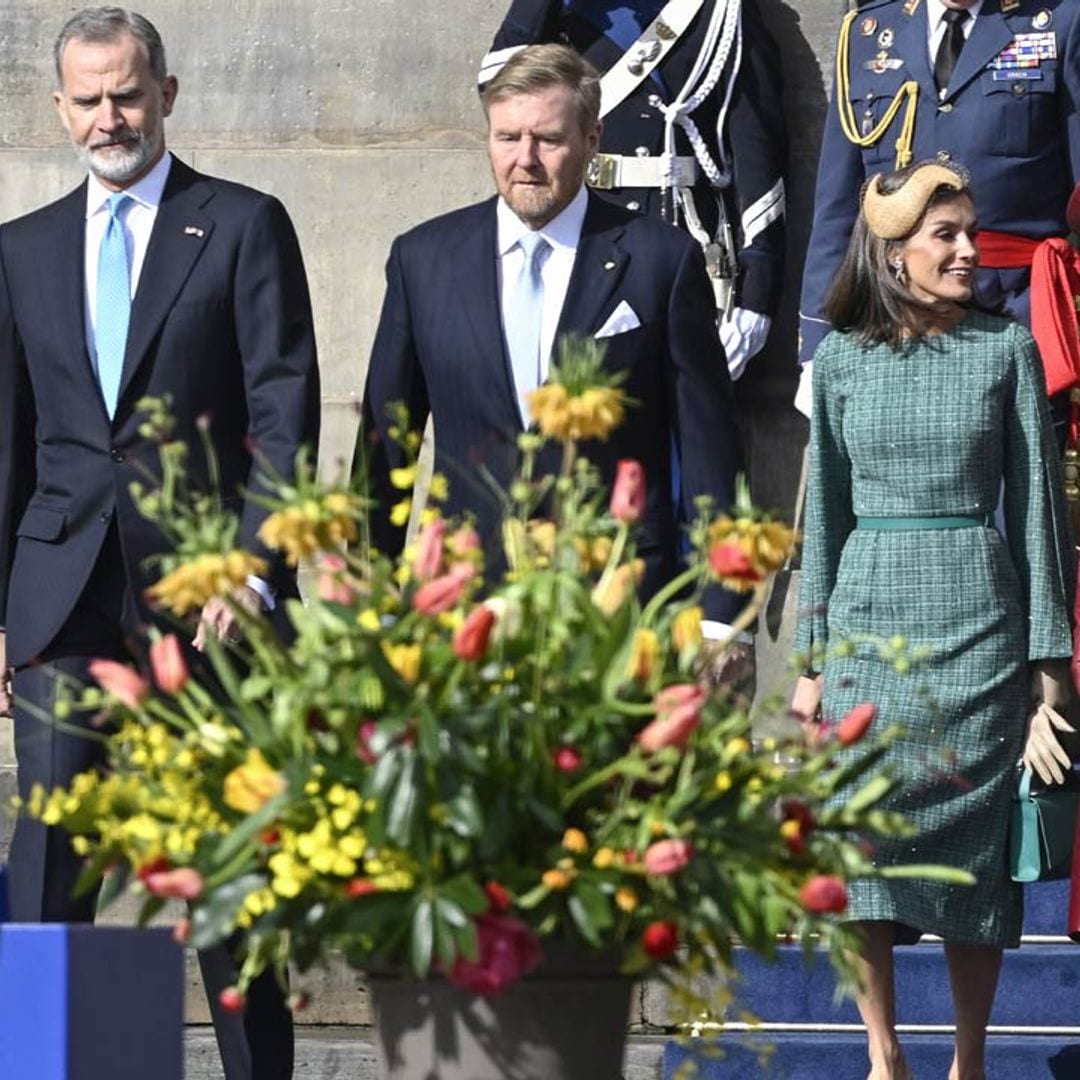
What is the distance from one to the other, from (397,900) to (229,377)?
257 cm

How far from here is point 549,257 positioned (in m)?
5.12

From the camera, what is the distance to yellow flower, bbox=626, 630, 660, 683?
284cm

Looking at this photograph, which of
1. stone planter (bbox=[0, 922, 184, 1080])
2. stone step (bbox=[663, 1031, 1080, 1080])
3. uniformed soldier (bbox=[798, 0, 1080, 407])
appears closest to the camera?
stone planter (bbox=[0, 922, 184, 1080])

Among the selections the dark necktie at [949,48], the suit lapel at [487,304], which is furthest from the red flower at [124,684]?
the dark necktie at [949,48]

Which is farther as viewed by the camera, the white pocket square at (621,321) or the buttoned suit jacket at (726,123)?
the buttoned suit jacket at (726,123)

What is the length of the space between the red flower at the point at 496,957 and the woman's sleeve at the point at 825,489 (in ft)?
8.85

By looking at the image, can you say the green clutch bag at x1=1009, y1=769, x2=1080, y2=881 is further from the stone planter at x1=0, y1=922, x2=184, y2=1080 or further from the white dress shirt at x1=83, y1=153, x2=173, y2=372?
the stone planter at x1=0, y1=922, x2=184, y2=1080

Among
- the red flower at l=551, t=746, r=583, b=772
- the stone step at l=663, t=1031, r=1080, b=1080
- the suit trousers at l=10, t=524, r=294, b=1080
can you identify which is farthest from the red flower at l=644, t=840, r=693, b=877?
the stone step at l=663, t=1031, r=1080, b=1080

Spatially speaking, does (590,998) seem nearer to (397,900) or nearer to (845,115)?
(397,900)

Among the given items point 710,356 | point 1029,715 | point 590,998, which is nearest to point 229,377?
point 710,356

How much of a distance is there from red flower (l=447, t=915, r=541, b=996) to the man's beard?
106 inches

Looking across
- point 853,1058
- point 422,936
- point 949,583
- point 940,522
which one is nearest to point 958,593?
point 949,583

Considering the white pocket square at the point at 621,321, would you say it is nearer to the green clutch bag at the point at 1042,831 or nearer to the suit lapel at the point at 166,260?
the suit lapel at the point at 166,260

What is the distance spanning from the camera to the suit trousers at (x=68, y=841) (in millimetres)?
5016
